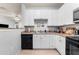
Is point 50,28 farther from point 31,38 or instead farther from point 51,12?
point 31,38

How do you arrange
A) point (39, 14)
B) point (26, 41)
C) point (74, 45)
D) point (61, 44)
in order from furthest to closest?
1. point (39, 14)
2. point (26, 41)
3. point (61, 44)
4. point (74, 45)

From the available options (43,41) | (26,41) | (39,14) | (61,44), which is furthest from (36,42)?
(61,44)

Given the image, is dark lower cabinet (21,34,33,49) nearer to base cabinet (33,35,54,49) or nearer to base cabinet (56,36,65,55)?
base cabinet (33,35,54,49)

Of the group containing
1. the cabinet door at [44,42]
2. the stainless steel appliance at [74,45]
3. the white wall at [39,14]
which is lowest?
the cabinet door at [44,42]

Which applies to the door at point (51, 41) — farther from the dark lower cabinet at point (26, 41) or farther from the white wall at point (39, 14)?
the white wall at point (39, 14)

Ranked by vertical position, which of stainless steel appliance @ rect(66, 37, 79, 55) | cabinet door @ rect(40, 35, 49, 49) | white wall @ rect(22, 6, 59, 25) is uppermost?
white wall @ rect(22, 6, 59, 25)

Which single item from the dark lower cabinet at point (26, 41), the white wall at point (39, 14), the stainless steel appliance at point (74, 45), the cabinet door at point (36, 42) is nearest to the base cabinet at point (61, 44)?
the stainless steel appliance at point (74, 45)

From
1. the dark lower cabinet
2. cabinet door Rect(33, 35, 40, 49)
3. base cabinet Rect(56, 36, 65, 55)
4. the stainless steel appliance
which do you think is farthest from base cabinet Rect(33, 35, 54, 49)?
the stainless steel appliance

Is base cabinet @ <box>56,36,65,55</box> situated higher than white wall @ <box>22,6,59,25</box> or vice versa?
white wall @ <box>22,6,59,25</box>

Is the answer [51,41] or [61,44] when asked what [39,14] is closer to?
[51,41]

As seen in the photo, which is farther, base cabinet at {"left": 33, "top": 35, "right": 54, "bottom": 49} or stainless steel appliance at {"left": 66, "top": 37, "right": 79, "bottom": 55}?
base cabinet at {"left": 33, "top": 35, "right": 54, "bottom": 49}

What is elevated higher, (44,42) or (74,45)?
(74,45)
